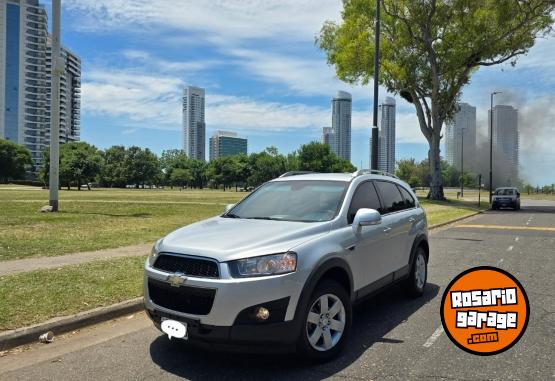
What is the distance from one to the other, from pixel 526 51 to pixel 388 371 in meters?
40.3

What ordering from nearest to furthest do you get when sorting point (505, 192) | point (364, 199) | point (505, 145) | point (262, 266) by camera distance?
1. point (262, 266)
2. point (364, 199)
3. point (505, 192)
4. point (505, 145)

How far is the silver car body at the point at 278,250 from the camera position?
13.3 feet

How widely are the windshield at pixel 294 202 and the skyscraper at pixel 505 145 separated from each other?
8139 cm

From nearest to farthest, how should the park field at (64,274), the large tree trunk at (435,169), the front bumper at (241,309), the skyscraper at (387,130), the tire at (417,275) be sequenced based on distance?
the front bumper at (241,309) → the park field at (64,274) → the tire at (417,275) → the skyscraper at (387,130) → the large tree trunk at (435,169)

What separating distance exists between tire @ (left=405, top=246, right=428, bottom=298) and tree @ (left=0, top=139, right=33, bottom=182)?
115 m

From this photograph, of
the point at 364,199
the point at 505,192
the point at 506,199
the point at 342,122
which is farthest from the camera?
the point at 342,122

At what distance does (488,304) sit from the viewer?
3164mm

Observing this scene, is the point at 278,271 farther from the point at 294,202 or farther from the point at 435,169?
the point at 435,169

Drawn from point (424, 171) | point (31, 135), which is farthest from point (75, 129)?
point (424, 171)

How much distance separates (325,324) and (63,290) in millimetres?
4037

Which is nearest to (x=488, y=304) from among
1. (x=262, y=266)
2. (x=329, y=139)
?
(x=262, y=266)

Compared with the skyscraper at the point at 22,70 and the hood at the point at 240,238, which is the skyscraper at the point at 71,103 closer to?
the skyscraper at the point at 22,70

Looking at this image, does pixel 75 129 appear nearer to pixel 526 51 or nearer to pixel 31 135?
pixel 31 135

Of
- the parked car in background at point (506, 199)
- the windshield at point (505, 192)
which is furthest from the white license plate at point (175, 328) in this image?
the windshield at point (505, 192)
